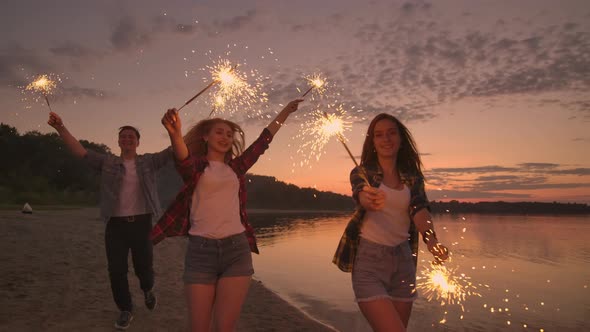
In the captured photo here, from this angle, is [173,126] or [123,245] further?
[123,245]

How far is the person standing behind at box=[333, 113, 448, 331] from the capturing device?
377 centimetres

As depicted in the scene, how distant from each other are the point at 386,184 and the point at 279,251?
24.8 metres

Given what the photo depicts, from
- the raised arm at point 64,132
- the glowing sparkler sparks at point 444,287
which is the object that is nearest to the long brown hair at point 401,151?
the glowing sparkler sparks at point 444,287

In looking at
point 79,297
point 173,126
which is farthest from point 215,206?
point 79,297

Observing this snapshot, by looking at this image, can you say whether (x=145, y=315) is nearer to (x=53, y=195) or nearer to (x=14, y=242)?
(x=14, y=242)

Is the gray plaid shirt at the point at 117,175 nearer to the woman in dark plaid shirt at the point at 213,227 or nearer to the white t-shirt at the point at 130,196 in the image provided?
the white t-shirt at the point at 130,196

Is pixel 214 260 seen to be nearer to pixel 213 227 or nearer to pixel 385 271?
pixel 213 227

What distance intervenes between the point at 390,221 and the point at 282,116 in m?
2.00

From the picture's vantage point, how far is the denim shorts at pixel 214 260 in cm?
405

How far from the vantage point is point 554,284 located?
22500 mm

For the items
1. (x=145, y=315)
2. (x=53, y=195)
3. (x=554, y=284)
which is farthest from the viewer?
(x=53, y=195)

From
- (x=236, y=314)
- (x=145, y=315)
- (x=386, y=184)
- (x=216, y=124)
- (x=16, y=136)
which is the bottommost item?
(x=145, y=315)

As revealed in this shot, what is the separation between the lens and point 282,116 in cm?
545

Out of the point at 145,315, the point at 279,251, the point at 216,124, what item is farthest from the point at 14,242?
the point at 279,251
